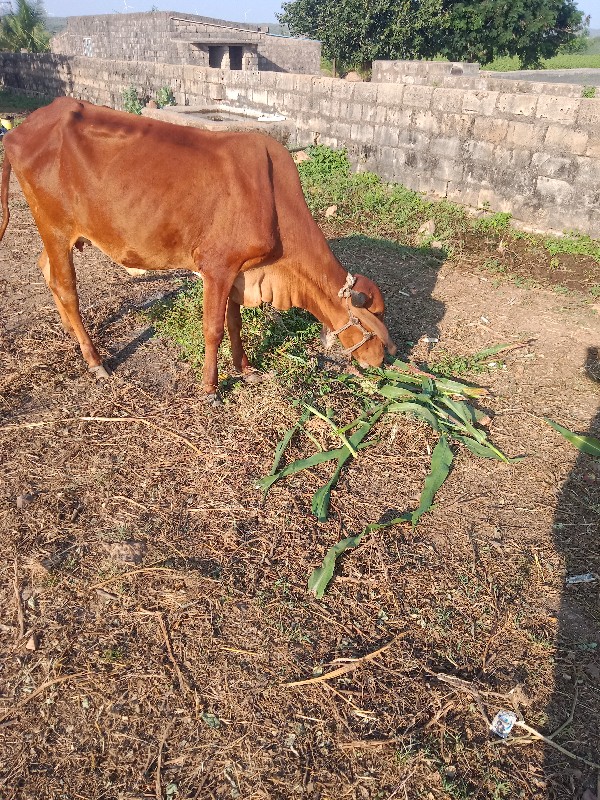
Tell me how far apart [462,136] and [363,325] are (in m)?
5.60

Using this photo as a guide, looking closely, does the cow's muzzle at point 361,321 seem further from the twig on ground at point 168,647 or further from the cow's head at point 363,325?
the twig on ground at point 168,647

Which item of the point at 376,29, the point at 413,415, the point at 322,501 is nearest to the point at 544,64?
the point at 376,29

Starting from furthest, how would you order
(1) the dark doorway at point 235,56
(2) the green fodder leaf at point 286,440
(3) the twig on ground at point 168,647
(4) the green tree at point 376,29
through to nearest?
(4) the green tree at point 376,29, (1) the dark doorway at point 235,56, (2) the green fodder leaf at point 286,440, (3) the twig on ground at point 168,647

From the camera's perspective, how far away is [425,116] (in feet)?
28.8

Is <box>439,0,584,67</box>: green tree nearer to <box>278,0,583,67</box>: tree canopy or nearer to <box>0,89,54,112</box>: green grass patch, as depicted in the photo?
<box>278,0,583,67</box>: tree canopy

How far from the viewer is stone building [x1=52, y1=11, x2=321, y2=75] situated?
67.2 feet

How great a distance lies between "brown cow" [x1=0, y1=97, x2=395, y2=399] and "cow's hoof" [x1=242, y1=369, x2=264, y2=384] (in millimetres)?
403

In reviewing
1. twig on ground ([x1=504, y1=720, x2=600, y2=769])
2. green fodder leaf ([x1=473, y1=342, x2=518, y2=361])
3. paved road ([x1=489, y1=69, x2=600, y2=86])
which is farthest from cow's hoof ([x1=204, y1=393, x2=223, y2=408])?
paved road ([x1=489, y1=69, x2=600, y2=86])

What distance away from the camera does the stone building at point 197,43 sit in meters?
20.5

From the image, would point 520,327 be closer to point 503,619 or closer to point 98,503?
point 503,619

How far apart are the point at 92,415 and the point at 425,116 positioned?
7.01 metres

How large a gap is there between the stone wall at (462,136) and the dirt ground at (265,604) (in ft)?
12.2

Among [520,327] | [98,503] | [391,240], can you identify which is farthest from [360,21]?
[98,503]

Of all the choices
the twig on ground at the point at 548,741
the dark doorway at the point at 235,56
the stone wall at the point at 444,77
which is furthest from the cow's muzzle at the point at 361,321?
the dark doorway at the point at 235,56
